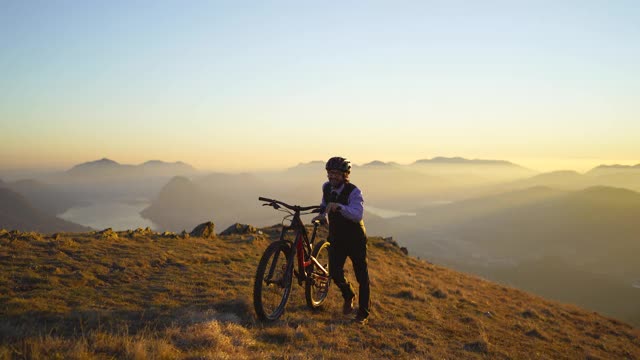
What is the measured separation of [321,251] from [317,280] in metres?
0.73

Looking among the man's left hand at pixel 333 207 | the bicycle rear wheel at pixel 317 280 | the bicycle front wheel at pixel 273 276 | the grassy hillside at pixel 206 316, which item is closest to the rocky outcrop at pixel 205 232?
the grassy hillside at pixel 206 316

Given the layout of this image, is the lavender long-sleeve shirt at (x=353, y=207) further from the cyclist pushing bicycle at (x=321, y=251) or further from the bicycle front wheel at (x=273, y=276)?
the bicycle front wheel at (x=273, y=276)

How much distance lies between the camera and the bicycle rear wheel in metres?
8.45

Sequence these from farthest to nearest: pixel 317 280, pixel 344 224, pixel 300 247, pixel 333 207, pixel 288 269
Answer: pixel 317 280 → pixel 344 224 → pixel 300 247 → pixel 288 269 → pixel 333 207

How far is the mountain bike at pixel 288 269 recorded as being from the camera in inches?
283

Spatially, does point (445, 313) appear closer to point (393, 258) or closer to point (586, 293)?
point (393, 258)

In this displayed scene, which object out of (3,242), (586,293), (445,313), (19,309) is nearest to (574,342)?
(445,313)

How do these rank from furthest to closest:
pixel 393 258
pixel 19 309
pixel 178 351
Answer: pixel 393 258 < pixel 19 309 < pixel 178 351

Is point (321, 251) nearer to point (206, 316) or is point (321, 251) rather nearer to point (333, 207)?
point (333, 207)

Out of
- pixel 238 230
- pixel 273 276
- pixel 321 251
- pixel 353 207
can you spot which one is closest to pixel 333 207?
pixel 353 207

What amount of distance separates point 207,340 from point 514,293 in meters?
20.9

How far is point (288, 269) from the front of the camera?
25.1ft

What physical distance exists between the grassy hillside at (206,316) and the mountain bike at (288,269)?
37 cm

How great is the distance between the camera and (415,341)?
27.8ft
